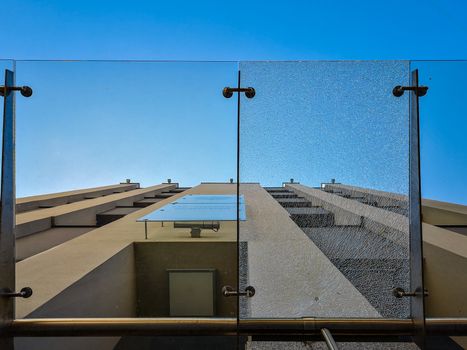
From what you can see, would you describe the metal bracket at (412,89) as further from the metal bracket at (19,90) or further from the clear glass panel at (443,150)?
the metal bracket at (19,90)

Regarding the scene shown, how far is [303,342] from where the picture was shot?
4.75ft

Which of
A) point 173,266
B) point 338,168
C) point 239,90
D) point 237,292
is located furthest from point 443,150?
point 173,266

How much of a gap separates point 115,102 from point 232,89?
714 millimetres

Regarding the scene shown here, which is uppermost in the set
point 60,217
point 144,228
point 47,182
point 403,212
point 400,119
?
Result: point 400,119

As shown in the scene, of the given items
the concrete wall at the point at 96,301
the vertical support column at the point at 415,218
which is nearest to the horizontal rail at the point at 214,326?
the vertical support column at the point at 415,218

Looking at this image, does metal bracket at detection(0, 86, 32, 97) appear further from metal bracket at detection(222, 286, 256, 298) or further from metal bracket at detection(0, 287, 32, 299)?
metal bracket at detection(222, 286, 256, 298)

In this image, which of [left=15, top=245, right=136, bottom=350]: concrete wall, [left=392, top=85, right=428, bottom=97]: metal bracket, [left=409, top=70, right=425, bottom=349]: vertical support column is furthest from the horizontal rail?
[left=392, top=85, right=428, bottom=97]: metal bracket

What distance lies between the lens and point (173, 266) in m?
1.73

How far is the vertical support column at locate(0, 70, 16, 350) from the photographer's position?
1.41 m

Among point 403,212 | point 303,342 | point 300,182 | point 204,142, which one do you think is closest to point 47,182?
point 204,142

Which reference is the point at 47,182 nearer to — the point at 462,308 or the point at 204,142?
the point at 204,142

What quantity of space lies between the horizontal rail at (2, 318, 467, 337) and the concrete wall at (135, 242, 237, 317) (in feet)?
0.39

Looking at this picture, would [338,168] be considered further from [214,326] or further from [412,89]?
[214,326]

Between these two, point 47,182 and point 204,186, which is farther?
point 204,186
